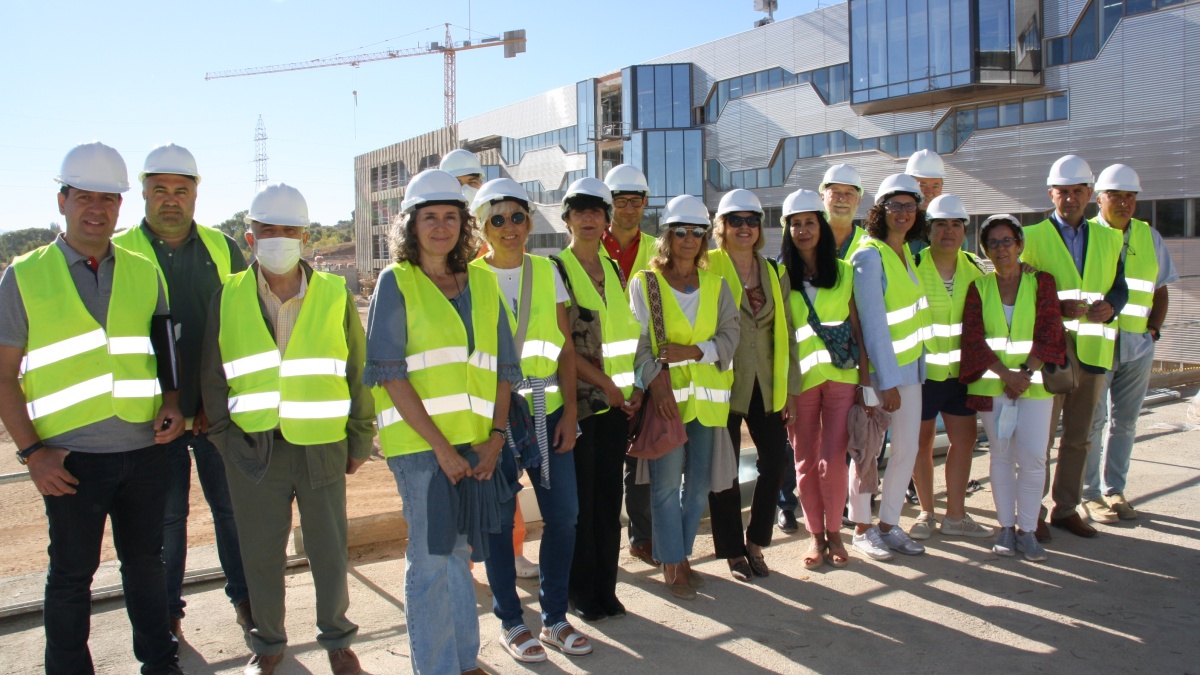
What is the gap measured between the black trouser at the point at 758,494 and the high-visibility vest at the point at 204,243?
270 cm

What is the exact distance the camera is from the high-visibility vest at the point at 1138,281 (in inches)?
223

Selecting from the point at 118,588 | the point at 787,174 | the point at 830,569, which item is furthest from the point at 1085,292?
the point at 787,174

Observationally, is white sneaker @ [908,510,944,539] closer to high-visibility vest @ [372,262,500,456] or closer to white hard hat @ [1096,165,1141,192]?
white hard hat @ [1096,165,1141,192]

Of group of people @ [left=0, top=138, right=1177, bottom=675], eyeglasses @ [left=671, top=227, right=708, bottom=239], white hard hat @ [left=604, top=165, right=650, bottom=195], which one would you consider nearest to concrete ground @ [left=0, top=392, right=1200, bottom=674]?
group of people @ [left=0, top=138, right=1177, bottom=675]

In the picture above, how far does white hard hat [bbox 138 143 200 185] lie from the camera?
3.79 m

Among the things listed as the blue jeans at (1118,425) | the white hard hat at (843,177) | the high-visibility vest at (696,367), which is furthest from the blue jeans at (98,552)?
the blue jeans at (1118,425)

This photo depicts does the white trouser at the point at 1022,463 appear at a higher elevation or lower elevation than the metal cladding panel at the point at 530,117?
lower

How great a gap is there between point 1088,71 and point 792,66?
1249 centimetres

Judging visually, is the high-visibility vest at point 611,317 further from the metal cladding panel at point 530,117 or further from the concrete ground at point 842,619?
the metal cladding panel at point 530,117

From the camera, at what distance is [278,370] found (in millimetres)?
3564

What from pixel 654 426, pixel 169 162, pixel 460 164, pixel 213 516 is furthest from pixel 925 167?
pixel 213 516

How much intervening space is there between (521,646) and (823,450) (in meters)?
2.17

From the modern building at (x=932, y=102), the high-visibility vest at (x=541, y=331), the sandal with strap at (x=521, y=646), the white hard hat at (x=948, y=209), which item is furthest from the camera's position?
the modern building at (x=932, y=102)

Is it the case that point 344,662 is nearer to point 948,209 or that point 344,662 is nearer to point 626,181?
point 626,181
